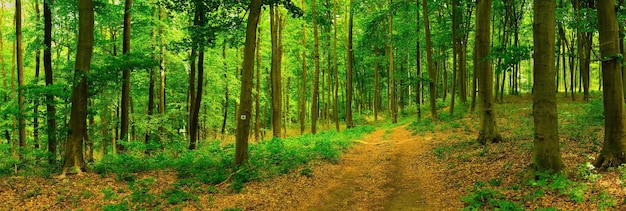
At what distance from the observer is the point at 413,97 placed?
45062mm

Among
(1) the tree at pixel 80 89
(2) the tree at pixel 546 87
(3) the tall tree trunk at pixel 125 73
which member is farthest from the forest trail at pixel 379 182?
(3) the tall tree trunk at pixel 125 73

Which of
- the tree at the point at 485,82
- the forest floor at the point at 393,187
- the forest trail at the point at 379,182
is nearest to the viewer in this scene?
the forest floor at the point at 393,187

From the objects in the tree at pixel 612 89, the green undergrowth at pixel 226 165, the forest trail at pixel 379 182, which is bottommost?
the forest trail at pixel 379 182

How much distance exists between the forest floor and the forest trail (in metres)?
0.02

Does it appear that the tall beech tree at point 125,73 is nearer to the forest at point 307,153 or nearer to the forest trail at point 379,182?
the forest at point 307,153

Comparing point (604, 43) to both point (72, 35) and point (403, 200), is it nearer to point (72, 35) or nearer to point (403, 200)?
point (403, 200)

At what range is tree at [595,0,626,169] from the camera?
7414 mm

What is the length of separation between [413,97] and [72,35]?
36.0 m

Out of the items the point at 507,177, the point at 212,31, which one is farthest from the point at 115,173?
the point at 507,177

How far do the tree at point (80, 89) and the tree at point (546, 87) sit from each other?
34.6 ft

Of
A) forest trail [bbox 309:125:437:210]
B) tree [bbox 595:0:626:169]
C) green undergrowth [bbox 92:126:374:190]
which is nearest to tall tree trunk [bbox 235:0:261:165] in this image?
green undergrowth [bbox 92:126:374:190]

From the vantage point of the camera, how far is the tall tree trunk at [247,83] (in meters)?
10.5

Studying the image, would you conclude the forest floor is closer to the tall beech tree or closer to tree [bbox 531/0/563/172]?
tree [bbox 531/0/563/172]

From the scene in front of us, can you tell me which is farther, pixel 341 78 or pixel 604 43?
pixel 341 78
